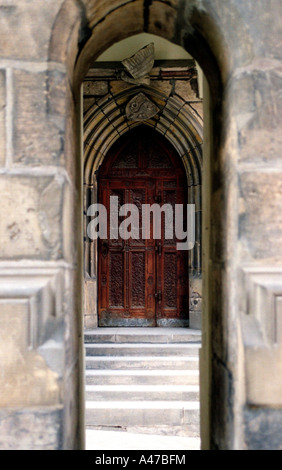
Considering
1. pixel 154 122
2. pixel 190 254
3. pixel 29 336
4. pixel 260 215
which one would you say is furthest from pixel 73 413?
pixel 154 122

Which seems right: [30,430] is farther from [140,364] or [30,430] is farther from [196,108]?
[196,108]

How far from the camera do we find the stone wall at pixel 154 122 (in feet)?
18.3

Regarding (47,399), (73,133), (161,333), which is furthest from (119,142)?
(47,399)

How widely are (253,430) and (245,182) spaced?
2.27ft

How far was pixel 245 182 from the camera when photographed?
1276 millimetres

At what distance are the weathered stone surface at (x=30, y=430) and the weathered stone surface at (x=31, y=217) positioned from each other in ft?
1.43

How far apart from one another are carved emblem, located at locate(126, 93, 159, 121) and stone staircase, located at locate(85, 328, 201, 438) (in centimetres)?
277

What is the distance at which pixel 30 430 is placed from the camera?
4.06 feet

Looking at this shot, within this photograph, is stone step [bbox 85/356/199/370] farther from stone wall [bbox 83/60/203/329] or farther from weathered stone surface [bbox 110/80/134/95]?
weathered stone surface [bbox 110/80/134/95]

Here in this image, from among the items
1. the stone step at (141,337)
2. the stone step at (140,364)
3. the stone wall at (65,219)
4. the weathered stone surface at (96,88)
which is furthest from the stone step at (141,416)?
the weathered stone surface at (96,88)

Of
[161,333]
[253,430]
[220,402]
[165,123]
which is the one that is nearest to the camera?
[253,430]

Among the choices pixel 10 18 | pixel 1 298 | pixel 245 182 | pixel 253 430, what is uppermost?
pixel 10 18

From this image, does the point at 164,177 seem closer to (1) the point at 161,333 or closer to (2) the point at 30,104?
(1) the point at 161,333

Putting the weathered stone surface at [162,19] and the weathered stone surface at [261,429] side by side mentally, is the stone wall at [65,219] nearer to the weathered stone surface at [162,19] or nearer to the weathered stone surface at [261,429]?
the weathered stone surface at [261,429]
